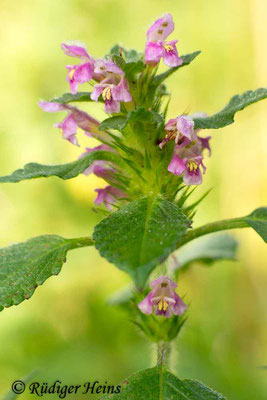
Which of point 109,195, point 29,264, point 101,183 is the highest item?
point 101,183

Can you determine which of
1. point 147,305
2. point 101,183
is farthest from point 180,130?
point 101,183

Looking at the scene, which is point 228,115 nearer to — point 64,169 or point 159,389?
point 64,169

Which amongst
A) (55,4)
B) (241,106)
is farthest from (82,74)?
(55,4)

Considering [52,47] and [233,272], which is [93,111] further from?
[233,272]

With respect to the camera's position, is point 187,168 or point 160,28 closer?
point 187,168

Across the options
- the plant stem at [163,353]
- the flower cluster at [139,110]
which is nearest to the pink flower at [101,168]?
the flower cluster at [139,110]

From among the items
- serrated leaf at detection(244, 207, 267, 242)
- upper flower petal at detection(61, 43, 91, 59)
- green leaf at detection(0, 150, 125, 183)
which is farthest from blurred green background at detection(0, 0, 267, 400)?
upper flower petal at detection(61, 43, 91, 59)

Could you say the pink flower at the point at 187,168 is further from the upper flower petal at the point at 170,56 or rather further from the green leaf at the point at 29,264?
the green leaf at the point at 29,264
